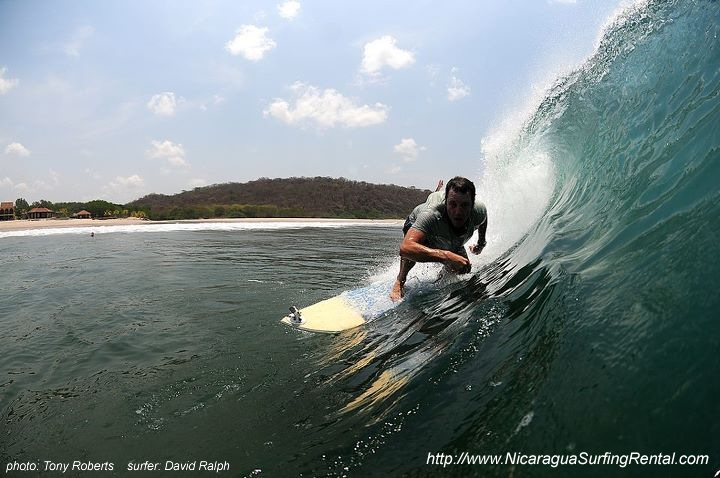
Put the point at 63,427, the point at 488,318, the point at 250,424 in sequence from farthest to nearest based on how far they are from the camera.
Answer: the point at 488,318 < the point at 63,427 < the point at 250,424

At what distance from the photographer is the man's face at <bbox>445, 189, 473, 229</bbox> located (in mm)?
4348

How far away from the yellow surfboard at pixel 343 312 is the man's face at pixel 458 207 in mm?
1389

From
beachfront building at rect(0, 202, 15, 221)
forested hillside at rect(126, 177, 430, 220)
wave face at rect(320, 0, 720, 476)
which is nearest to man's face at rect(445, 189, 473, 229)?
wave face at rect(320, 0, 720, 476)

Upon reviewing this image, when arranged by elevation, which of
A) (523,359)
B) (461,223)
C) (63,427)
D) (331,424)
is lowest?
(63,427)

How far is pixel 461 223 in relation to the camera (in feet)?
15.5

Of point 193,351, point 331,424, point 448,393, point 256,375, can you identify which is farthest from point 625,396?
point 193,351

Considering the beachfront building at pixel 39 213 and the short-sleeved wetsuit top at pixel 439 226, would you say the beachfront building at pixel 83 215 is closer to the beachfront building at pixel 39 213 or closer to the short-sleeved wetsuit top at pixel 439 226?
the beachfront building at pixel 39 213

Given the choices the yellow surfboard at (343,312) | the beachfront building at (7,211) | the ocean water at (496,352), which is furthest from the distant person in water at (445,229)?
the beachfront building at (7,211)

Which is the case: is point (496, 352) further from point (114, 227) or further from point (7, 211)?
point (7, 211)

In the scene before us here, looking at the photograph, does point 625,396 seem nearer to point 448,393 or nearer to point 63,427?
point 448,393

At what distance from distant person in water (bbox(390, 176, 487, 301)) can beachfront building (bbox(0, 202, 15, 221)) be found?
8516cm

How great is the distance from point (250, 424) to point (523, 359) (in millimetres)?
1925

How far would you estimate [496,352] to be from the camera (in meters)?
2.65

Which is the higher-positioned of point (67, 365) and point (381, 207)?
point (381, 207)
